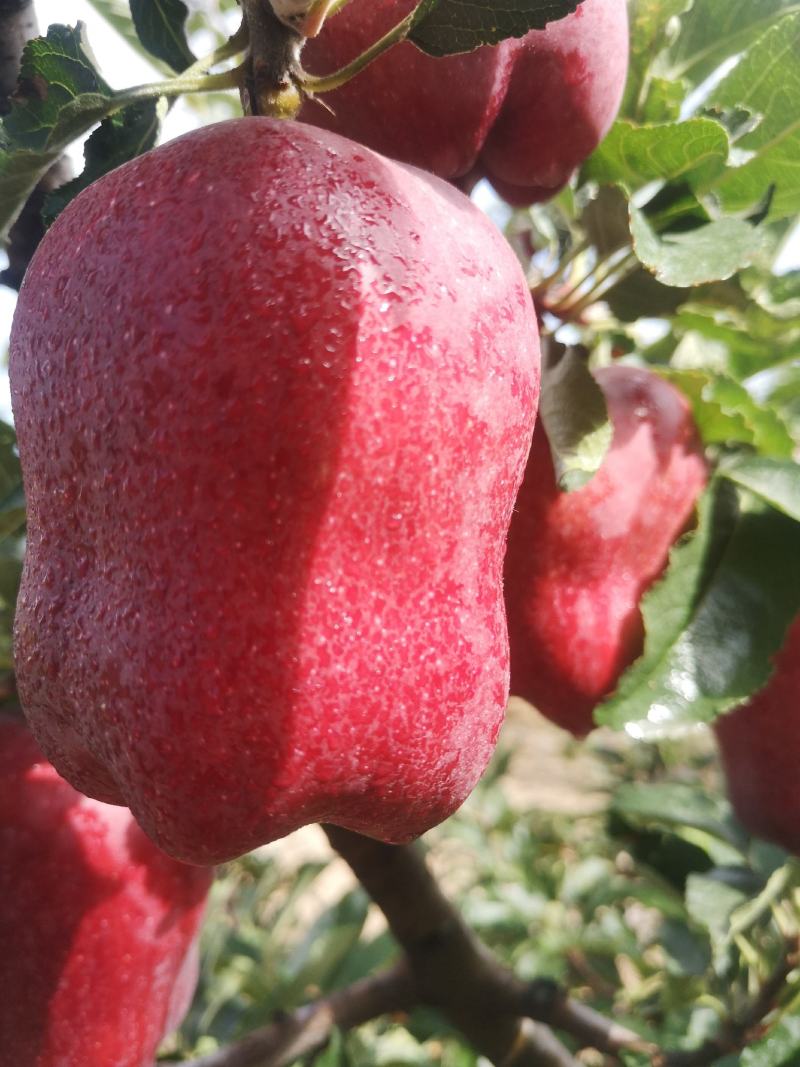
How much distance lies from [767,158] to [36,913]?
0.68 meters

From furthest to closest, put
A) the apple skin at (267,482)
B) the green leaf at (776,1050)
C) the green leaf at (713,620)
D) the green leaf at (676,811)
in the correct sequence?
the green leaf at (676,811), the green leaf at (776,1050), the green leaf at (713,620), the apple skin at (267,482)

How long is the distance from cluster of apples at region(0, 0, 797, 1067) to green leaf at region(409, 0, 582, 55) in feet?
0.18

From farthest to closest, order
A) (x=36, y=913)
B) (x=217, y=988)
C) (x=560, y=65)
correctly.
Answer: (x=217, y=988) → (x=36, y=913) → (x=560, y=65)

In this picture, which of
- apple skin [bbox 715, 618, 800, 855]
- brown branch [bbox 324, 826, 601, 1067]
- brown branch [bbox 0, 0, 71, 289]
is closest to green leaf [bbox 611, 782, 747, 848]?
apple skin [bbox 715, 618, 800, 855]

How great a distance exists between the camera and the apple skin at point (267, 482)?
1.24 ft

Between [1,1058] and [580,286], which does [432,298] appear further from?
[1,1058]

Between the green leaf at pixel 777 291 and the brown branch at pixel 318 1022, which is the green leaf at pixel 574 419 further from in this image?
the brown branch at pixel 318 1022

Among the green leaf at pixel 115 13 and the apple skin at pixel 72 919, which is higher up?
the green leaf at pixel 115 13

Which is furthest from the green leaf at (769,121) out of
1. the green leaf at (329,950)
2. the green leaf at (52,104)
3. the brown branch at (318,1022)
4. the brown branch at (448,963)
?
the green leaf at (329,950)

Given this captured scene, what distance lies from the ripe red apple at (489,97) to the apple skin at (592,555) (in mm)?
161

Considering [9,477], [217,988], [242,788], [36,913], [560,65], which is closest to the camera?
[242,788]

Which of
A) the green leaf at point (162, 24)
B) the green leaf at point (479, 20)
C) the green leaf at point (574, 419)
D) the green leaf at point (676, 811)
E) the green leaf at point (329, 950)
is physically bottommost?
the green leaf at point (329, 950)

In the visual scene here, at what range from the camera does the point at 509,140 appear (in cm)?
58

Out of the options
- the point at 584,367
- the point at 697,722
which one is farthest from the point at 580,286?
the point at 697,722
